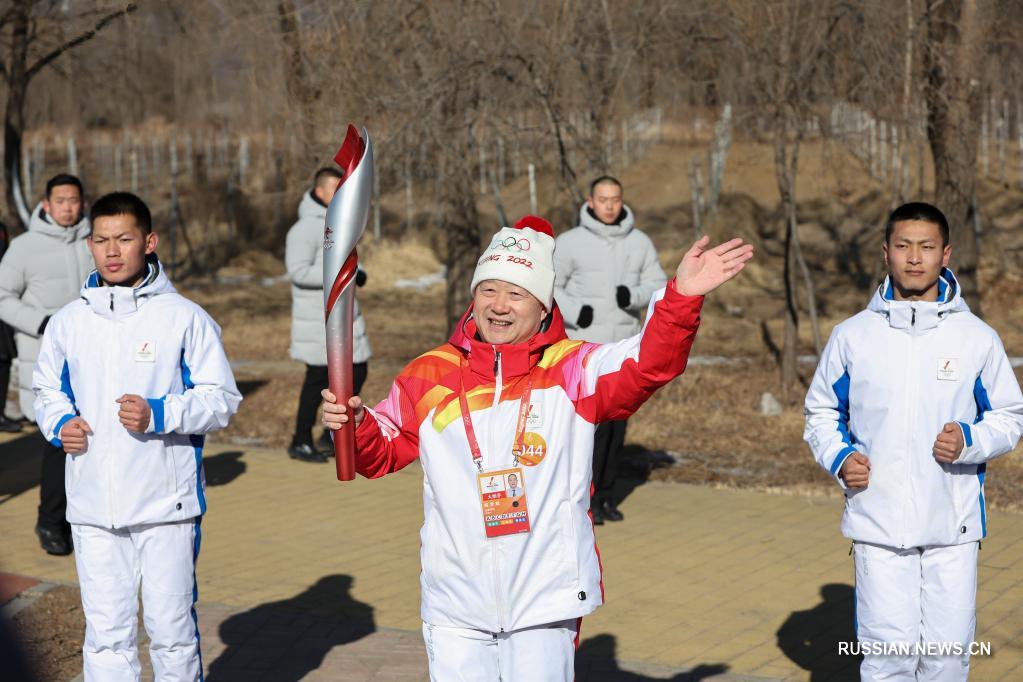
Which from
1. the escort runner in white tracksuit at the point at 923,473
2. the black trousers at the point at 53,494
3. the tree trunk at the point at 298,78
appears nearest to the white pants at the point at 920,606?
the escort runner in white tracksuit at the point at 923,473

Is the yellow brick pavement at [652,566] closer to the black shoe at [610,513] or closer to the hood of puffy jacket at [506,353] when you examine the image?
the black shoe at [610,513]

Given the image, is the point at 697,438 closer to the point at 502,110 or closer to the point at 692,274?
the point at 502,110

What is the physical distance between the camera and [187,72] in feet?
174

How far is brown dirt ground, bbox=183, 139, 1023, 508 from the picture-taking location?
10.9 m

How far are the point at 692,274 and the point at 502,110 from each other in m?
9.18

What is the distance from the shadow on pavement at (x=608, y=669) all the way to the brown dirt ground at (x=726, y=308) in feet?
11.6

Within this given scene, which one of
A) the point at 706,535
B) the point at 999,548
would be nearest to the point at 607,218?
the point at 706,535

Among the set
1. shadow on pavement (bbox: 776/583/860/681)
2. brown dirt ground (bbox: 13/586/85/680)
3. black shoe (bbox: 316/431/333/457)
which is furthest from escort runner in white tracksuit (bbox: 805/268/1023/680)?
black shoe (bbox: 316/431/333/457)

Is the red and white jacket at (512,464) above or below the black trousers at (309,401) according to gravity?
above

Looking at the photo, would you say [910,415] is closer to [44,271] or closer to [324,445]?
[44,271]

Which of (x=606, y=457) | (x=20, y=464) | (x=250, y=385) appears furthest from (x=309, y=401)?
(x=250, y=385)

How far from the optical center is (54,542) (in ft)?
25.8

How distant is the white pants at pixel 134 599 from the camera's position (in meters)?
4.83

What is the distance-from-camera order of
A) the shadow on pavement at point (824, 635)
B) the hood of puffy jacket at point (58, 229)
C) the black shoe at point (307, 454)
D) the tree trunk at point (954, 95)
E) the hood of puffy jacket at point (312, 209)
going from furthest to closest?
the tree trunk at point (954, 95)
the black shoe at point (307, 454)
the hood of puffy jacket at point (312, 209)
the hood of puffy jacket at point (58, 229)
the shadow on pavement at point (824, 635)
